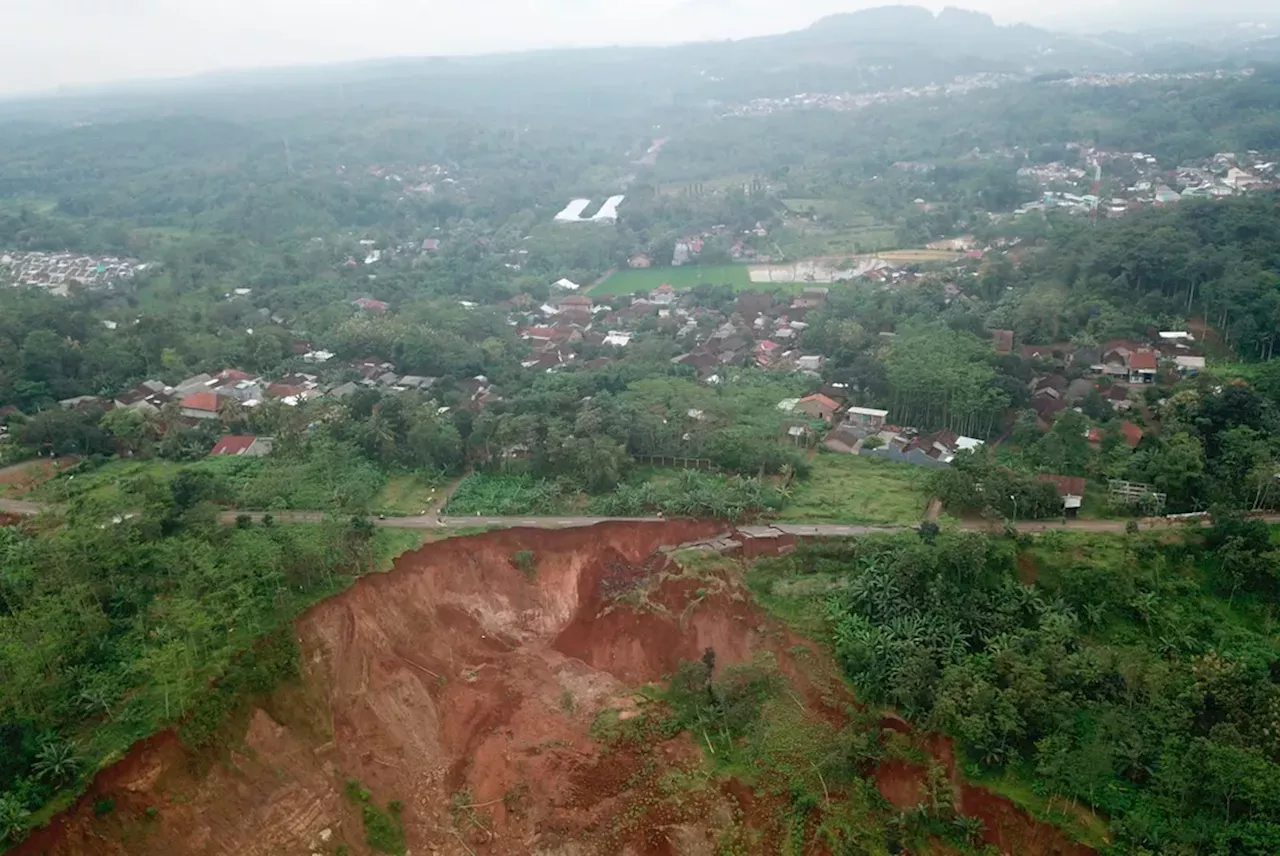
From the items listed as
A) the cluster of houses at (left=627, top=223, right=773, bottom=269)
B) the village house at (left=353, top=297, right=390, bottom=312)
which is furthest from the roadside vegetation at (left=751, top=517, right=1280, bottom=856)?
the cluster of houses at (left=627, top=223, right=773, bottom=269)

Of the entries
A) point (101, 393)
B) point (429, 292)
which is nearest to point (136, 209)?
point (429, 292)

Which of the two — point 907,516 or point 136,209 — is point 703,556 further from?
point 136,209

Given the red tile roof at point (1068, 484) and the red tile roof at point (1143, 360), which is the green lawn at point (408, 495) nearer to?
the red tile roof at point (1068, 484)

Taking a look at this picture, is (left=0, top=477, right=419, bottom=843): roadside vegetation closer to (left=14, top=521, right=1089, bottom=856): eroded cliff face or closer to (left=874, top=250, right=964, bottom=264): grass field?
(left=14, top=521, right=1089, bottom=856): eroded cliff face

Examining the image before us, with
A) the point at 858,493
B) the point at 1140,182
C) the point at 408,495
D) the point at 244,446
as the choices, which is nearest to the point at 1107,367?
the point at 858,493

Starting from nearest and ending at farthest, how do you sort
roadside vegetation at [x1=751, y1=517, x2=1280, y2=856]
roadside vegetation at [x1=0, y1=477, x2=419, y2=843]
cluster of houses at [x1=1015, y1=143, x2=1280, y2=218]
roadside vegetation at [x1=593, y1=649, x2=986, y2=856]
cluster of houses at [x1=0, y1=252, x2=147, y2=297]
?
A: 1. roadside vegetation at [x1=751, y1=517, x2=1280, y2=856]
2. roadside vegetation at [x1=0, y1=477, x2=419, y2=843]
3. roadside vegetation at [x1=593, y1=649, x2=986, y2=856]
4. cluster of houses at [x1=0, y1=252, x2=147, y2=297]
5. cluster of houses at [x1=1015, y1=143, x2=1280, y2=218]
